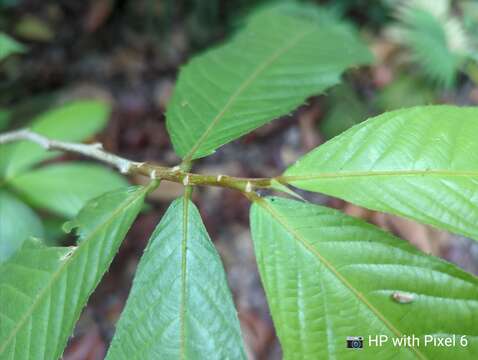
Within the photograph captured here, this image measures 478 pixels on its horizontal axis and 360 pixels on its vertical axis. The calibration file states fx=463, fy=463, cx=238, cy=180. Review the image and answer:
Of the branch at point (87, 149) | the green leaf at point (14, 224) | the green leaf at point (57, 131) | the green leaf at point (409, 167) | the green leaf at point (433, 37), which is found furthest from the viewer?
the green leaf at point (433, 37)

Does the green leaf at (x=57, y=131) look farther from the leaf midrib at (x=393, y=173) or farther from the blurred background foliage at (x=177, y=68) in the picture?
the leaf midrib at (x=393, y=173)

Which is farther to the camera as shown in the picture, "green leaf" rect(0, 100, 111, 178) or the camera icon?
"green leaf" rect(0, 100, 111, 178)

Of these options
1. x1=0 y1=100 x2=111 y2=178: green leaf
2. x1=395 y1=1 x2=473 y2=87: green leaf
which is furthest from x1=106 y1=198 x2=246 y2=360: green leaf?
x1=395 y1=1 x2=473 y2=87: green leaf

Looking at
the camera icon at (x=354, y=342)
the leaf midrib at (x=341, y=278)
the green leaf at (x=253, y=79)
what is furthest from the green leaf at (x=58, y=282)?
the camera icon at (x=354, y=342)

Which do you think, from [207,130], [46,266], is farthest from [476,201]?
[46,266]

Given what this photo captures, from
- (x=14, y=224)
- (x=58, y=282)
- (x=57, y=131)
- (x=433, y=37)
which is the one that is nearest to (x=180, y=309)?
(x=58, y=282)

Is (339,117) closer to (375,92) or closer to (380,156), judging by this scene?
(375,92)

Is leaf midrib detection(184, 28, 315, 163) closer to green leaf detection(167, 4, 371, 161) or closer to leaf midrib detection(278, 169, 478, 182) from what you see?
green leaf detection(167, 4, 371, 161)
